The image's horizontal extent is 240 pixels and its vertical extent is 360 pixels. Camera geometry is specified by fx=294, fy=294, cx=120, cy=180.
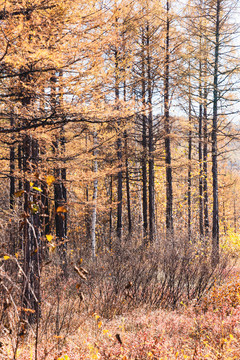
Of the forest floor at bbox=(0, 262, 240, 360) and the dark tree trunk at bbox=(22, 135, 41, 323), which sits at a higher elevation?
the dark tree trunk at bbox=(22, 135, 41, 323)

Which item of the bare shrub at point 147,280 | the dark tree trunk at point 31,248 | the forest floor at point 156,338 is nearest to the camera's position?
the dark tree trunk at point 31,248

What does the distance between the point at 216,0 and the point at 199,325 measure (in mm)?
11456

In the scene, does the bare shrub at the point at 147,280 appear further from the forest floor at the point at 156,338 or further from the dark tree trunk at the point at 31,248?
the dark tree trunk at the point at 31,248

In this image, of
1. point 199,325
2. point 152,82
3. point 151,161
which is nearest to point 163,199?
point 151,161

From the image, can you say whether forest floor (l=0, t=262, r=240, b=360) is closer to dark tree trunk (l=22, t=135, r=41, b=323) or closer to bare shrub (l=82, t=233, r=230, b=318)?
bare shrub (l=82, t=233, r=230, b=318)

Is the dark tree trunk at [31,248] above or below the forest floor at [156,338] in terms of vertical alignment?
above

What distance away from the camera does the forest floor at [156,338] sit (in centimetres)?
387

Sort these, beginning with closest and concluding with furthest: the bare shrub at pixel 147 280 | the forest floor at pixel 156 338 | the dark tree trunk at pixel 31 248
A: 1. the dark tree trunk at pixel 31 248
2. the forest floor at pixel 156 338
3. the bare shrub at pixel 147 280

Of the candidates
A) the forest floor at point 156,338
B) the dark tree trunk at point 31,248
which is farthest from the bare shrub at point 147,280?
the dark tree trunk at point 31,248

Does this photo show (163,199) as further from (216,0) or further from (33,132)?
(33,132)

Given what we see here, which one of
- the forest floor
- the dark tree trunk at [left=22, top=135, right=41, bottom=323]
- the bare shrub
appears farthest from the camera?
the bare shrub

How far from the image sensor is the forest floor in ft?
12.7

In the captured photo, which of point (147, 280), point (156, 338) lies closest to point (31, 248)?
point (156, 338)

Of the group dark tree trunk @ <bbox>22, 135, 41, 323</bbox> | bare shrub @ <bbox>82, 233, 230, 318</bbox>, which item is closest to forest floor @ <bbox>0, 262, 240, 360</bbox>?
bare shrub @ <bbox>82, 233, 230, 318</bbox>
